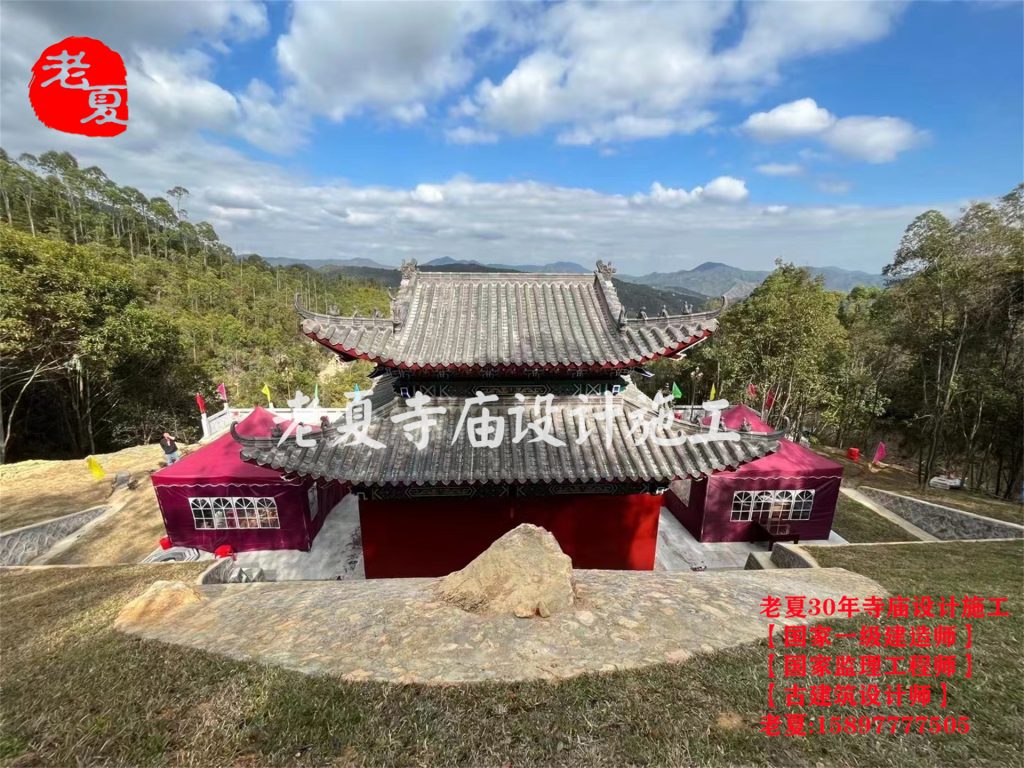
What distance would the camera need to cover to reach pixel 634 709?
12.1 ft

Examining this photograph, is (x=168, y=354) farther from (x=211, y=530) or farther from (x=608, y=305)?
(x=608, y=305)

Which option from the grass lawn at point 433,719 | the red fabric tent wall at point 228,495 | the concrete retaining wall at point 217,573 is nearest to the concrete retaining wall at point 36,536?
the red fabric tent wall at point 228,495

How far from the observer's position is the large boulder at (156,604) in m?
5.73

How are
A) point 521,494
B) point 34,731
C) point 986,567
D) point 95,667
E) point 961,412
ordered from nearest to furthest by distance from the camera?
point 34,731, point 95,667, point 986,567, point 521,494, point 961,412

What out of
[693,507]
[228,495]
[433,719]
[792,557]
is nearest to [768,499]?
[693,507]

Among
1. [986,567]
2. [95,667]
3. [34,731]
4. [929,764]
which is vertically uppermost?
[929,764]

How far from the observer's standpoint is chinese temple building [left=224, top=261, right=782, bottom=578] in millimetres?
7898

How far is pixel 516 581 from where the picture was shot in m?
5.39

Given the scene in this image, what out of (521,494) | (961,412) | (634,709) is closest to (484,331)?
(521,494)

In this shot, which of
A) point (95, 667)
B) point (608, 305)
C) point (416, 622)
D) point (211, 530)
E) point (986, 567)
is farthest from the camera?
point (211, 530)

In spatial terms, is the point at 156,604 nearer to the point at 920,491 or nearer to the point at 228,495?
the point at 228,495

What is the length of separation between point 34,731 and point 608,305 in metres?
9.78

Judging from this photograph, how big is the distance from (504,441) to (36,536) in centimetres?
1607

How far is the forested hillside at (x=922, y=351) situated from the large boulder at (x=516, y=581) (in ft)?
66.7
